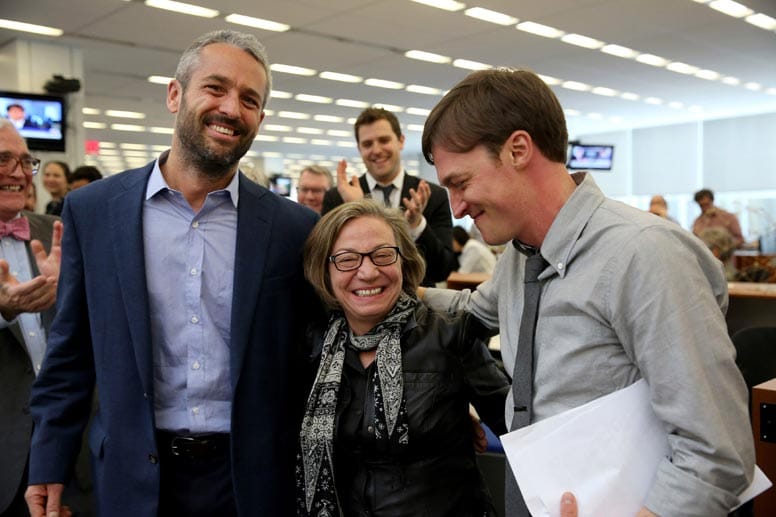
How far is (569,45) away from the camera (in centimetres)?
846

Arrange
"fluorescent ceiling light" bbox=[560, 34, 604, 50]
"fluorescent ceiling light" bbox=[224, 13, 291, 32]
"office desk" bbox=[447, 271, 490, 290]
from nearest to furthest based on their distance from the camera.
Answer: "office desk" bbox=[447, 271, 490, 290]
"fluorescent ceiling light" bbox=[224, 13, 291, 32]
"fluorescent ceiling light" bbox=[560, 34, 604, 50]

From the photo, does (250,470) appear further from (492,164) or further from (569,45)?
(569,45)

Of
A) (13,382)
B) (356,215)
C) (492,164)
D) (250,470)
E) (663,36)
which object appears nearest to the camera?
(492,164)

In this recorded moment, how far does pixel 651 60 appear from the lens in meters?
9.41

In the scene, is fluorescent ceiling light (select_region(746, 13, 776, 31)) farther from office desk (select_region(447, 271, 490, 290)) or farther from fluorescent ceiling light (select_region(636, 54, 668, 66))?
office desk (select_region(447, 271, 490, 290))

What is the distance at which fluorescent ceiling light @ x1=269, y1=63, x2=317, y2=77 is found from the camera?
30.5ft

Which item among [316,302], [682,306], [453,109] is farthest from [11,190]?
[682,306]

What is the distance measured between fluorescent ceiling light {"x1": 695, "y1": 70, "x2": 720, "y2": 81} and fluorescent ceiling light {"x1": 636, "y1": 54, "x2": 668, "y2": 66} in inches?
44.1

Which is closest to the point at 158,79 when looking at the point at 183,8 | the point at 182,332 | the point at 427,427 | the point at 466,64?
the point at 183,8

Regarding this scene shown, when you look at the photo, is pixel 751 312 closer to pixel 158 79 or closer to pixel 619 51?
pixel 619 51

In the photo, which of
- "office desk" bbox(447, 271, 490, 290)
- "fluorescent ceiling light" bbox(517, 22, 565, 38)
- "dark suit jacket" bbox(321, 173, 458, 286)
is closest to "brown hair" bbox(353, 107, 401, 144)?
"dark suit jacket" bbox(321, 173, 458, 286)

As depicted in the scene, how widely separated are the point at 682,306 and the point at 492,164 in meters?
0.40

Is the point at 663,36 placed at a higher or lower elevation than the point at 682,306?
higher

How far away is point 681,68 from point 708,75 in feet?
2.99
